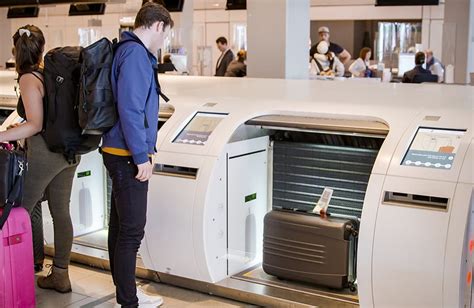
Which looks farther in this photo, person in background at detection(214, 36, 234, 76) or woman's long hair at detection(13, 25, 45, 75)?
person in background at detection(214, 36, 234, 76)

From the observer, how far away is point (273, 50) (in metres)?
6.13

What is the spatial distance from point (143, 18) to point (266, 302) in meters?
1.55

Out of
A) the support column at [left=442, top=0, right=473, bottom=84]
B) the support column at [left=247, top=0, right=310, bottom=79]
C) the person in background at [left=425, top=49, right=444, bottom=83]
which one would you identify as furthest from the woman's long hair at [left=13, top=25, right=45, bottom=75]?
the support column at [left=442, top=0, right=473, bottom=84]

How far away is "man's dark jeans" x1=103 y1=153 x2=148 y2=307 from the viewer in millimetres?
3336

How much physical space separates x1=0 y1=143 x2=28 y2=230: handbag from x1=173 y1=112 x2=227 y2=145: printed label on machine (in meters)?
0.87

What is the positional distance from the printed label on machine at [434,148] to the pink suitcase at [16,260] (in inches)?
71.0

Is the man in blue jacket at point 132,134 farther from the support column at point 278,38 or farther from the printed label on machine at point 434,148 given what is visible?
the support column at point 278,38

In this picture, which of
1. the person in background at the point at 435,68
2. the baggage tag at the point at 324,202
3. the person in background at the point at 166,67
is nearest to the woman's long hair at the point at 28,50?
the baggage tag at the point at 324,202

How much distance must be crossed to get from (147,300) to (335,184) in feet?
3.98

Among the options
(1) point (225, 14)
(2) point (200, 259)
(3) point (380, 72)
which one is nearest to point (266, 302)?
(2) point (200, 259)

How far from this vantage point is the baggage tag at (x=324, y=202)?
3879mm

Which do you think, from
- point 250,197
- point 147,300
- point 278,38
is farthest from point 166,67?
point 147,300

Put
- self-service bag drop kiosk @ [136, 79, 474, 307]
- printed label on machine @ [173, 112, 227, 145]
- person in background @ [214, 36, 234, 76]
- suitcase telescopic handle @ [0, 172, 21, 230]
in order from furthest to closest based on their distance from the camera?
person in background @ [214, 36, 234, 76]
printed label on machine @ [173, 112, 227, 145]
suitcase telescopic handle @ [0, 172, 21, 230]
self-service bag drop kiosk @ [136, 79, 474, 307]

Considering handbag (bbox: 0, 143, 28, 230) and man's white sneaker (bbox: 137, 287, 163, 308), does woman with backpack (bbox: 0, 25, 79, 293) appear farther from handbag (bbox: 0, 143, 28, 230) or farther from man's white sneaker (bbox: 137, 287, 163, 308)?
man's white sneaker (bbox: 137, 287, 163, 308)
